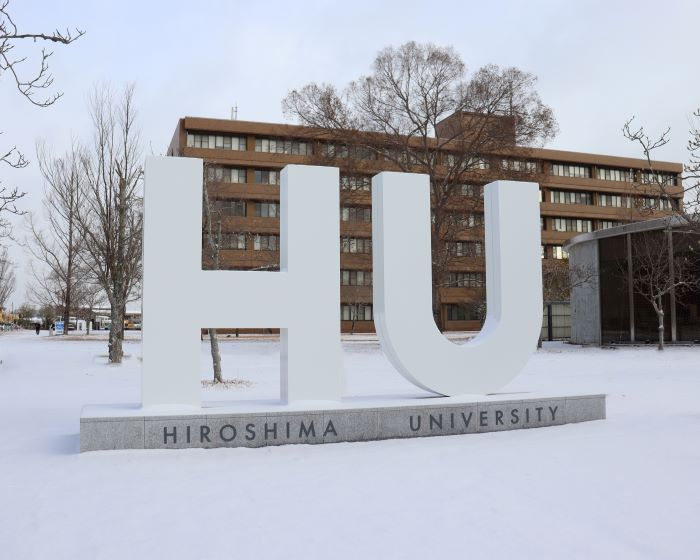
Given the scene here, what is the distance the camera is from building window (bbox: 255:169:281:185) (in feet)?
182

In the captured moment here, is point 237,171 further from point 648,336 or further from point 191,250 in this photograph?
point 191,250

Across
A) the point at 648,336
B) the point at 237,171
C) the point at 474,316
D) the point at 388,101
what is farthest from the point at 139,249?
the point at 474,316

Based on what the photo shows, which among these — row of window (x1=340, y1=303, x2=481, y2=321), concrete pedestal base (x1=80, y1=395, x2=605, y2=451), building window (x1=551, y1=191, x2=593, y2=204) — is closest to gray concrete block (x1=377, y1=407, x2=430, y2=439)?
concrete pedestal base (x1=80, y1=395, x2=605, y2=451)

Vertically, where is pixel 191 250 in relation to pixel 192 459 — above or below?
above

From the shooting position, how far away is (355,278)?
186 ft

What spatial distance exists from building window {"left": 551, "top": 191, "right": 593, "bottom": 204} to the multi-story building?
4.2 inches

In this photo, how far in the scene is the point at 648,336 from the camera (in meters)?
27.4

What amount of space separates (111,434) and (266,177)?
165 feet

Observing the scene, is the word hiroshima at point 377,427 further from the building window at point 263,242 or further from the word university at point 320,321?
the building window at point 263,242

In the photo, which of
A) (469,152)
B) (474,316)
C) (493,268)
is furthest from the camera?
(474,316)

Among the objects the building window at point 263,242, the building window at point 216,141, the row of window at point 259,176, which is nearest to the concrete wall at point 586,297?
the building window at point 263,242

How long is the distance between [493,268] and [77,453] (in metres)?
5.82

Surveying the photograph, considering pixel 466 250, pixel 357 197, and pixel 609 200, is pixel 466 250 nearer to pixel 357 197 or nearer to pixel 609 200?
pixel 357 197

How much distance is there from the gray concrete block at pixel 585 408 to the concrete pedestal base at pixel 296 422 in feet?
0.53
